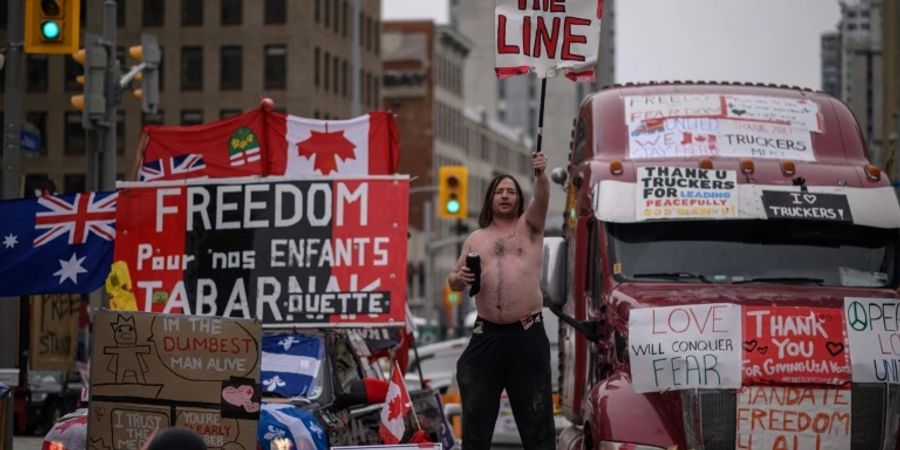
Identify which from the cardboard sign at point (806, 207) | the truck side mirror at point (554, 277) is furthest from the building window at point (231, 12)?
the cardboard sign at point (806, 207)

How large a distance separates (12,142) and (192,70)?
2321 inches

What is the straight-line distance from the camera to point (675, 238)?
12.8 m

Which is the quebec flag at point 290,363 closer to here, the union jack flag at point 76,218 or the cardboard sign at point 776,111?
the union jack flag at point 76,218

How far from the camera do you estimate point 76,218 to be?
48.0ft

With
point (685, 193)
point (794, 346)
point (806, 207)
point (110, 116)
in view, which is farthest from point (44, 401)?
point (794, 346)

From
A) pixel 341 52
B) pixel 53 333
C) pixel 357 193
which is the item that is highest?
pixel 341 52

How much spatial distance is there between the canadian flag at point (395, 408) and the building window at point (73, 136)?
57.6 m

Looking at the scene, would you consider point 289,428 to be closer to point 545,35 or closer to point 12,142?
point 545,35

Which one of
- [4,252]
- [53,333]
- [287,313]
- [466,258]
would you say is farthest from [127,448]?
[53,333]

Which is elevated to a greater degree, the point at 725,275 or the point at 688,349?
the point at 725,275

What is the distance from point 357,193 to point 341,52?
66556 millimetres

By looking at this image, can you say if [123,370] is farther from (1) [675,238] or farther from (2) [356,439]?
(1) [675,238]

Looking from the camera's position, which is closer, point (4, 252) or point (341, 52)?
point (4, 252)

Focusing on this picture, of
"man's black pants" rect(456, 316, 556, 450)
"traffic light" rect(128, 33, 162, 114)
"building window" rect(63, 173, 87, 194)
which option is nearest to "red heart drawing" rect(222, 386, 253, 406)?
"man's black pants" rect(456, 316, 556, 450)
